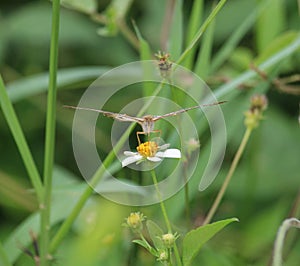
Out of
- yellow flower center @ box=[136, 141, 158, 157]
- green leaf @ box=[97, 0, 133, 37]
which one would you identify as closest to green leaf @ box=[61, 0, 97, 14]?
green leaf @ box=[97, 0, 133, 37]

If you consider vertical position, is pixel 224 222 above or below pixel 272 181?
below

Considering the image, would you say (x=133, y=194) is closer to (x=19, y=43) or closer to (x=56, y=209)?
(x=56, y=209)

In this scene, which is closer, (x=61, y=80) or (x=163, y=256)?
(x=163, y=256)

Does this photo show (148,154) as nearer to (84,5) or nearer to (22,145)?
(22,145)

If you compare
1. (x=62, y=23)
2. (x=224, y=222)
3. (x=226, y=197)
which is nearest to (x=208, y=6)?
(x=62, y=23)

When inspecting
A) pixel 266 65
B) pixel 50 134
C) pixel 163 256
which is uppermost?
pixel 266 65

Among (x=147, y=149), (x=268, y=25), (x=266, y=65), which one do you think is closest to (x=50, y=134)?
(x=147, y=149)

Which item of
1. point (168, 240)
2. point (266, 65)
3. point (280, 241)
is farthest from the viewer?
point (266, 65)
